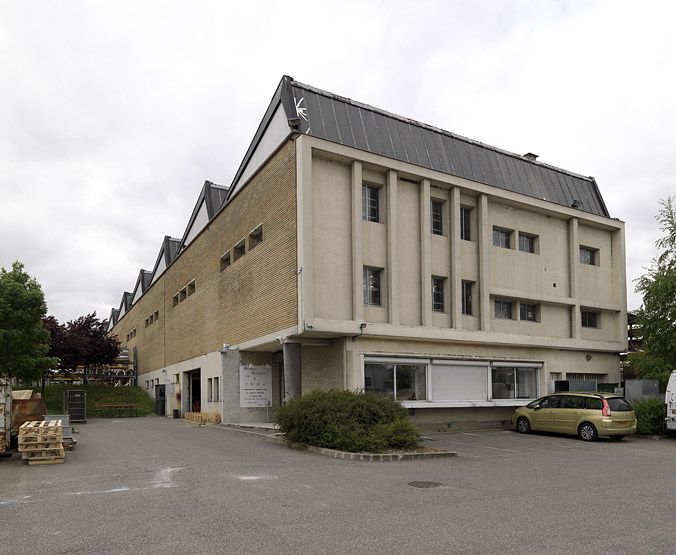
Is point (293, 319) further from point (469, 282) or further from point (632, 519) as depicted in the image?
point (632, 519)

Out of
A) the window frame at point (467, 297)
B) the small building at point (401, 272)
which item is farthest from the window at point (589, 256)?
the window frame at point (467, 297)

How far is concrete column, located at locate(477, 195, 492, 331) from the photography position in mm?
24500

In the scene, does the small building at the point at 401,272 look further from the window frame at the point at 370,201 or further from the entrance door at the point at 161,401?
the entrance door at the point at 161,401

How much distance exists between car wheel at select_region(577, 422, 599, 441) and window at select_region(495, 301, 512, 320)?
236 inches

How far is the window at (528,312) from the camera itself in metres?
26.8

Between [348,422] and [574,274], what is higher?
[574,274]

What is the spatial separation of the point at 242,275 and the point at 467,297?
8959 mm

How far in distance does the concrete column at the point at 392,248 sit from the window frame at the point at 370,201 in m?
0.56

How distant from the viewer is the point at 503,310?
2619cm

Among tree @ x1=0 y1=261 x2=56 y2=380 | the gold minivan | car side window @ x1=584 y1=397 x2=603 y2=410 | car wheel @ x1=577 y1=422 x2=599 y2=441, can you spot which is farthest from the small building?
tree @ x1=0 y1=261 x2=56 y2=380

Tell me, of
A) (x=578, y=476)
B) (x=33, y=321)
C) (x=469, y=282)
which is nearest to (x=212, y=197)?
(x=33, y=321)

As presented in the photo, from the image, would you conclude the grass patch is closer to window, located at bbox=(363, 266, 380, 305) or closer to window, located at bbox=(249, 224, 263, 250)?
window, located at bbox=(249, 224, 263, 250)

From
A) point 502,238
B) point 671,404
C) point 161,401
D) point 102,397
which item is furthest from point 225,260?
point 102,397

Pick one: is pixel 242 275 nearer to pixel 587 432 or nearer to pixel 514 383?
pixel 514 383
